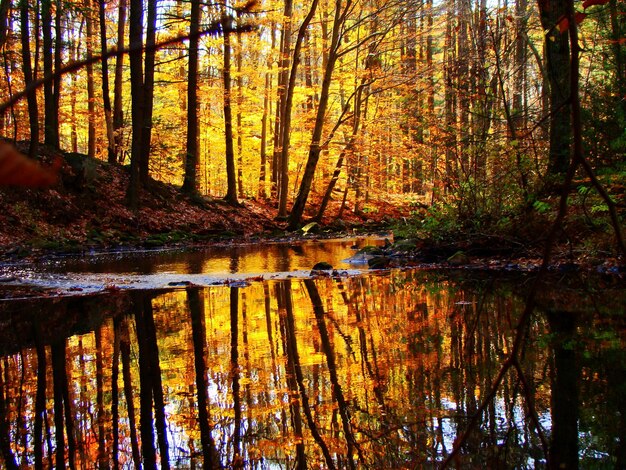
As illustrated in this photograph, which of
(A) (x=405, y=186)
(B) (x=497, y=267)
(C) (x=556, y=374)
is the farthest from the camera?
(A) (x=405, y=186)

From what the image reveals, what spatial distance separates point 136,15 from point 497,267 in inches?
507

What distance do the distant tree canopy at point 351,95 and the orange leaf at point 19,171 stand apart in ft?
0.70

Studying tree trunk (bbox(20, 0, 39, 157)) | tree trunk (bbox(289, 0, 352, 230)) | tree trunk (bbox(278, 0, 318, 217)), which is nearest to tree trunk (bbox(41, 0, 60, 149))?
tree trunk (bbox(20, 0, 39, 157))

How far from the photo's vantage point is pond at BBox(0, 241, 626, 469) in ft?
7.86

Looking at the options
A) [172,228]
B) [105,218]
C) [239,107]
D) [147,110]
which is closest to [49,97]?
[147,110]

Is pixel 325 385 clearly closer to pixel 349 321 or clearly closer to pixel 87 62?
pixel 349 321

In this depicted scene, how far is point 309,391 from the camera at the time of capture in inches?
122

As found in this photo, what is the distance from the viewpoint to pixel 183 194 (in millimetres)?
21000

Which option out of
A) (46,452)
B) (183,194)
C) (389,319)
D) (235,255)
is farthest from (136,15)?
(46,452)

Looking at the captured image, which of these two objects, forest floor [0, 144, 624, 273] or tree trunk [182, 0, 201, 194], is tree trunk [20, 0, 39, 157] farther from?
tree trunk [182, 0, 201, 194]

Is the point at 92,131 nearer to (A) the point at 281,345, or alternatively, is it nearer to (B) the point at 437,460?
(A) the point at 281,345

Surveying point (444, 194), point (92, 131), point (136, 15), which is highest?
point (136, 15)

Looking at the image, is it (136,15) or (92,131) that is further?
(92,131)

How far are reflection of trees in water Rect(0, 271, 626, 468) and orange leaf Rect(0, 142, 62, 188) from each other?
3.37 ft
